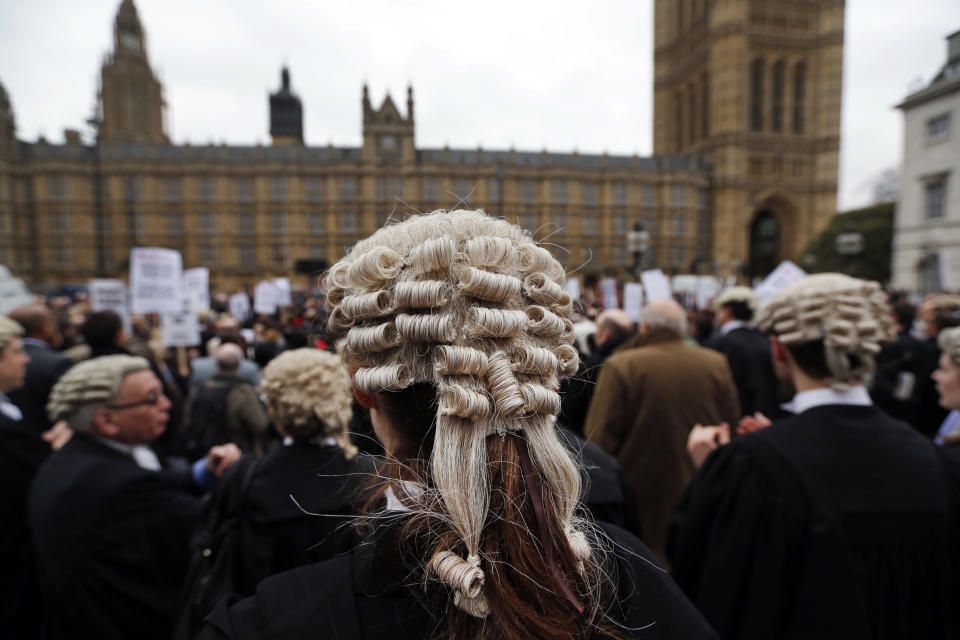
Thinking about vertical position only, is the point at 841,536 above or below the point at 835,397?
below

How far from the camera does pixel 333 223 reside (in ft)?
150

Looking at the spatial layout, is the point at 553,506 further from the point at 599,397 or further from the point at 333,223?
the point at 333,223

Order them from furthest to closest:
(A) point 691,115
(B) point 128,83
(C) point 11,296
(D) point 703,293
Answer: (B) point 128,83
(A) point 691,115
(D) point 703,293
(C) point 11,296

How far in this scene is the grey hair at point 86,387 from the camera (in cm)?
245

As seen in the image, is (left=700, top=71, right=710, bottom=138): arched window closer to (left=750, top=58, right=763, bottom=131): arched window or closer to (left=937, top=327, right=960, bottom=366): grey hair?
(left=750, top=58, right=763, bottom=131): arched window

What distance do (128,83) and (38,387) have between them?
73521 millimetres

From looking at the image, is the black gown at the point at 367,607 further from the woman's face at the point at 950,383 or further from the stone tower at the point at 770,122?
the stone tower at the point at 770,122

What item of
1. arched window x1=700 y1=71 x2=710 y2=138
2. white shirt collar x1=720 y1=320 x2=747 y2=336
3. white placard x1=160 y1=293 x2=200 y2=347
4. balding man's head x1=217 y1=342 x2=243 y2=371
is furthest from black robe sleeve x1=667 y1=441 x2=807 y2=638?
arched window x1=700 y1=71 x2=710 y2=138

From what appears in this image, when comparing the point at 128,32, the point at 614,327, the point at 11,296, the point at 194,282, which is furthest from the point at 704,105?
the point at 128,32

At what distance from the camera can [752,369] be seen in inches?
192

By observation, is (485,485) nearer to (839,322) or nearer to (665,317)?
(839,322)

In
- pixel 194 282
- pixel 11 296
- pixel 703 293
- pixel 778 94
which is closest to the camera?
pixel 11 296

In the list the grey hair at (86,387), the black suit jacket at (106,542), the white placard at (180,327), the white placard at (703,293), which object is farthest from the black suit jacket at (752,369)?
the white placard at (703,293)

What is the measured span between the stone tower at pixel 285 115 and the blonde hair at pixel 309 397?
6817 cm
